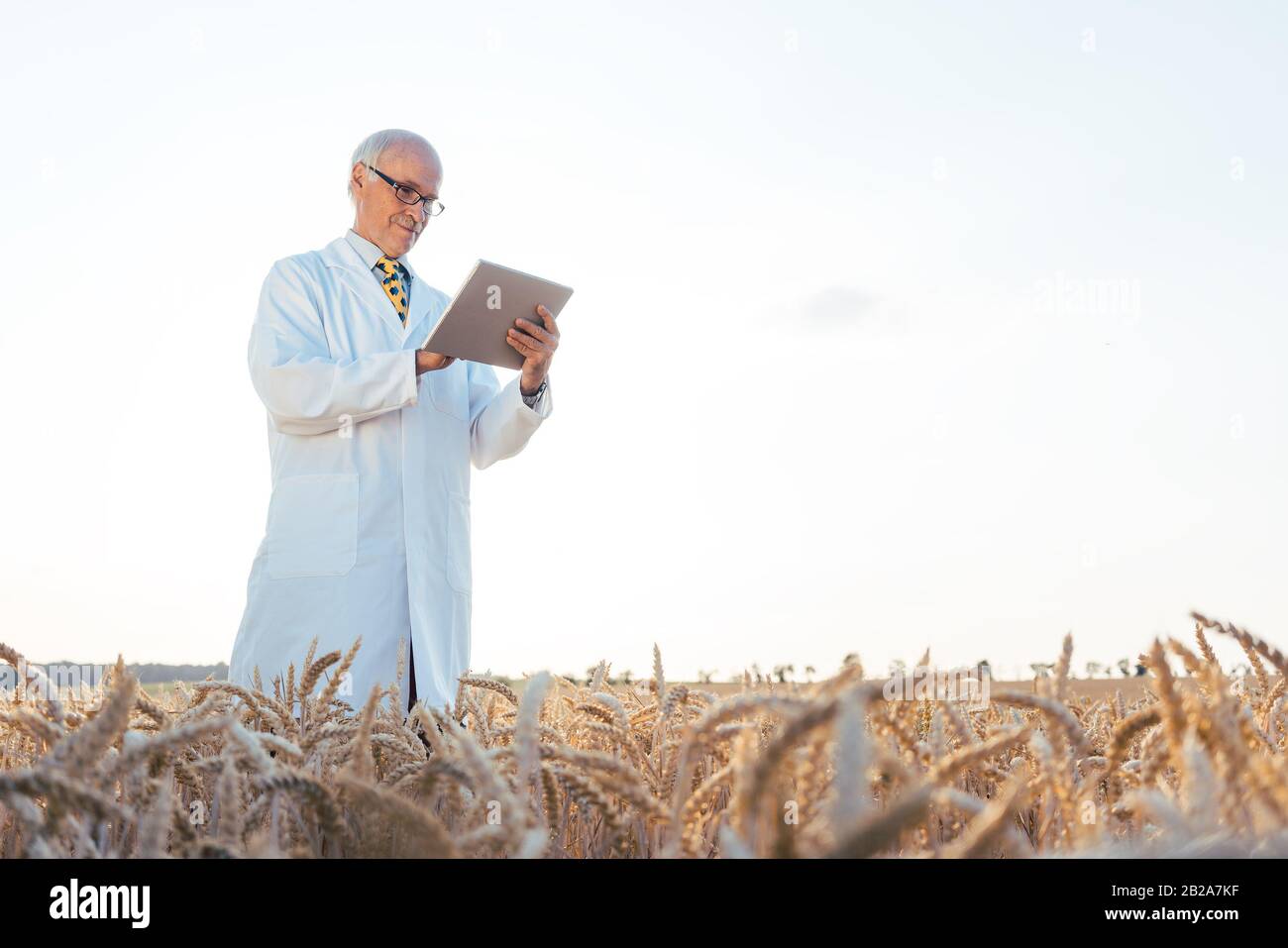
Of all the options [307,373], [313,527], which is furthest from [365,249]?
[313,527]

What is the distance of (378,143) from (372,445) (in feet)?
3.82

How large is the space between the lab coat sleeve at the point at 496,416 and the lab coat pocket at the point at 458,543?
0.25 meters

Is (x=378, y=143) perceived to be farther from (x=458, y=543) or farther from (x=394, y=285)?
(x=458, y=543)

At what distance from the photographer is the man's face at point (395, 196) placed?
3.77 m

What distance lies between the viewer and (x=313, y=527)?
3428 millimetres

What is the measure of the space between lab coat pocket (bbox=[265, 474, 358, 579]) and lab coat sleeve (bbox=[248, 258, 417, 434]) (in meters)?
0.21

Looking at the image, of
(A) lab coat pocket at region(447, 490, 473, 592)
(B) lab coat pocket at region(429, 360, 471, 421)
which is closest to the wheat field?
(A) lab coat pocket at region(447, 490, 473, 592)

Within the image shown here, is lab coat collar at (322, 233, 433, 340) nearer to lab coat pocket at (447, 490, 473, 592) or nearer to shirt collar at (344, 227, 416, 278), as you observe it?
shirt collar at (344, 227, 416, 278)

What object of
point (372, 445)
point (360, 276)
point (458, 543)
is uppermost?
point (360, 276)

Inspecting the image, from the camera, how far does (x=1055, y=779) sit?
2.70ft

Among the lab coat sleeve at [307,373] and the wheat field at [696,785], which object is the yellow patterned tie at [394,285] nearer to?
the lab coat sleeve at [307,373]

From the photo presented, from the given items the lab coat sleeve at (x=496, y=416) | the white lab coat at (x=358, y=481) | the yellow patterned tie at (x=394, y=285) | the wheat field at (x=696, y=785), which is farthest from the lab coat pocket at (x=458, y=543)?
the wheat field at (x=696, y=785)
